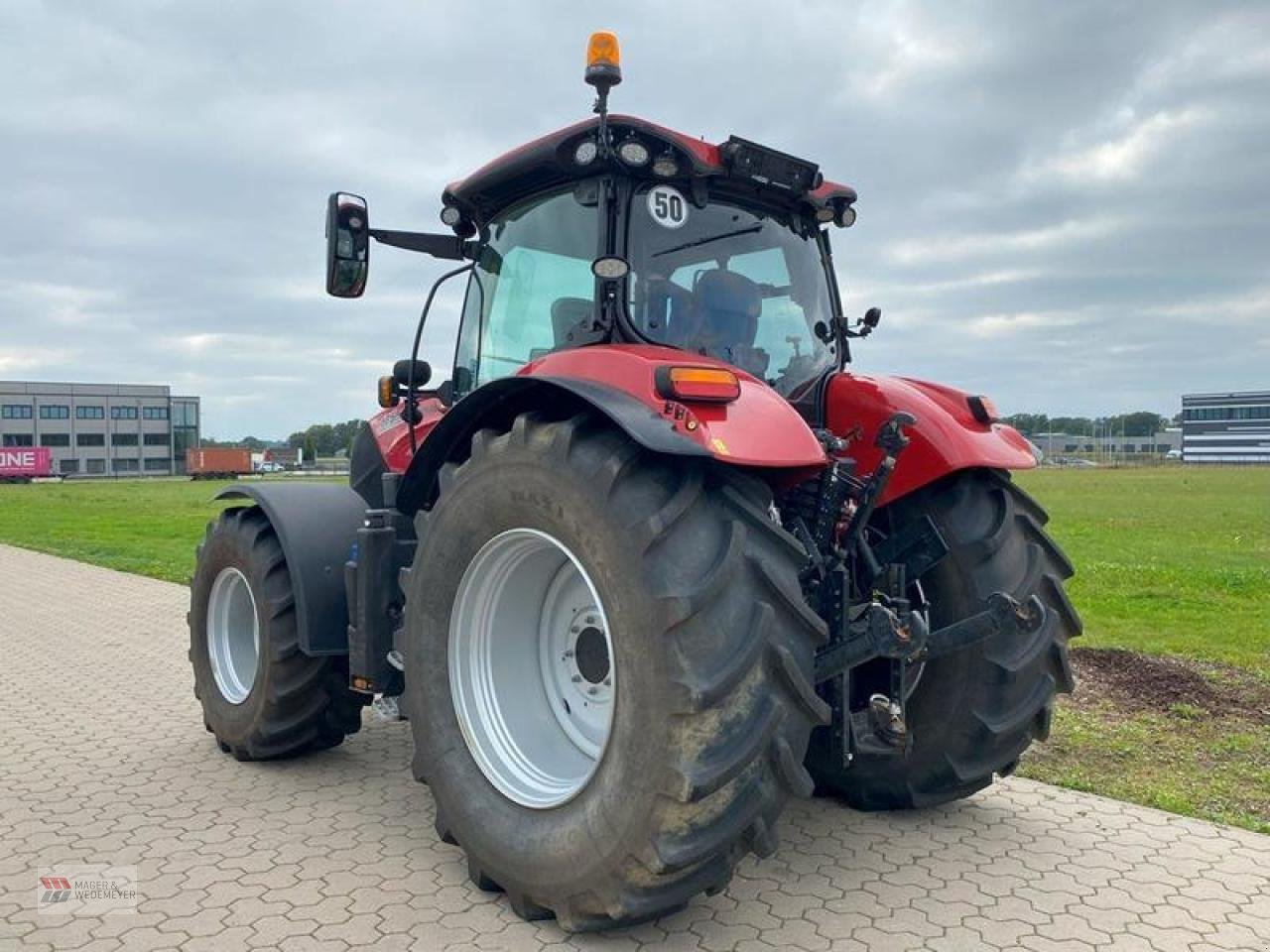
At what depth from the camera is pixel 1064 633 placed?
404cm

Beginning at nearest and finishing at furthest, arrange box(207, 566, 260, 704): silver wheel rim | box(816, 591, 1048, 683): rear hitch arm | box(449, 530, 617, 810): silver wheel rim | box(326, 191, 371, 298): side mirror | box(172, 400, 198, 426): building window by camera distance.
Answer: box(816, 591, 1048, 683): rear hitch arm
box(449, 530, 617, 810): silver wheel rim
box(326, 191, 371, 298): side mirror
box(207, 566, 260, 704): silver wheel rim
box(172, 400, 198, 426): building window

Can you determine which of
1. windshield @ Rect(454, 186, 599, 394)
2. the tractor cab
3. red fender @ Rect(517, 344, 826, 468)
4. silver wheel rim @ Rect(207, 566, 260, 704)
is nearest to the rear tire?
the tractor cab

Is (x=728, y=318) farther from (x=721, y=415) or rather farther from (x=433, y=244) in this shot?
(x=433, y=244)

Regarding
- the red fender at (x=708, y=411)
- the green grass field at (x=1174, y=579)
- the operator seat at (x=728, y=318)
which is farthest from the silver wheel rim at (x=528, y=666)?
the green grass field at (x=1174, y=579)

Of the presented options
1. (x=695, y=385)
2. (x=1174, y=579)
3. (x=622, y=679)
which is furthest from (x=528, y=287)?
(x=1174, y=579)

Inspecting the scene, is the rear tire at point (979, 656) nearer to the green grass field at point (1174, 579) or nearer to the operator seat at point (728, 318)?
the operator seat at point (728, 318)

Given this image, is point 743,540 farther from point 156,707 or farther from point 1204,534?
point 1204,534

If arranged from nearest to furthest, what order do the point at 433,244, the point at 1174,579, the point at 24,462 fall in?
the point at 433,244 → the point at 1174,579 → the point at 24,462

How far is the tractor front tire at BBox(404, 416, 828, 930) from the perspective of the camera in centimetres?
278

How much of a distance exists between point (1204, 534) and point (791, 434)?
746 inches

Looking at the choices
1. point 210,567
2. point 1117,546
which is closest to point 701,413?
point 210,567

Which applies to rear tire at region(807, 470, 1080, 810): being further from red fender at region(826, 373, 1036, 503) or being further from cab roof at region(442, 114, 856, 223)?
cab roof at region(442, 114, 856, 223)

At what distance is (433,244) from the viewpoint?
15.6 ft

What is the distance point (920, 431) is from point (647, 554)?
1609 millimetres
